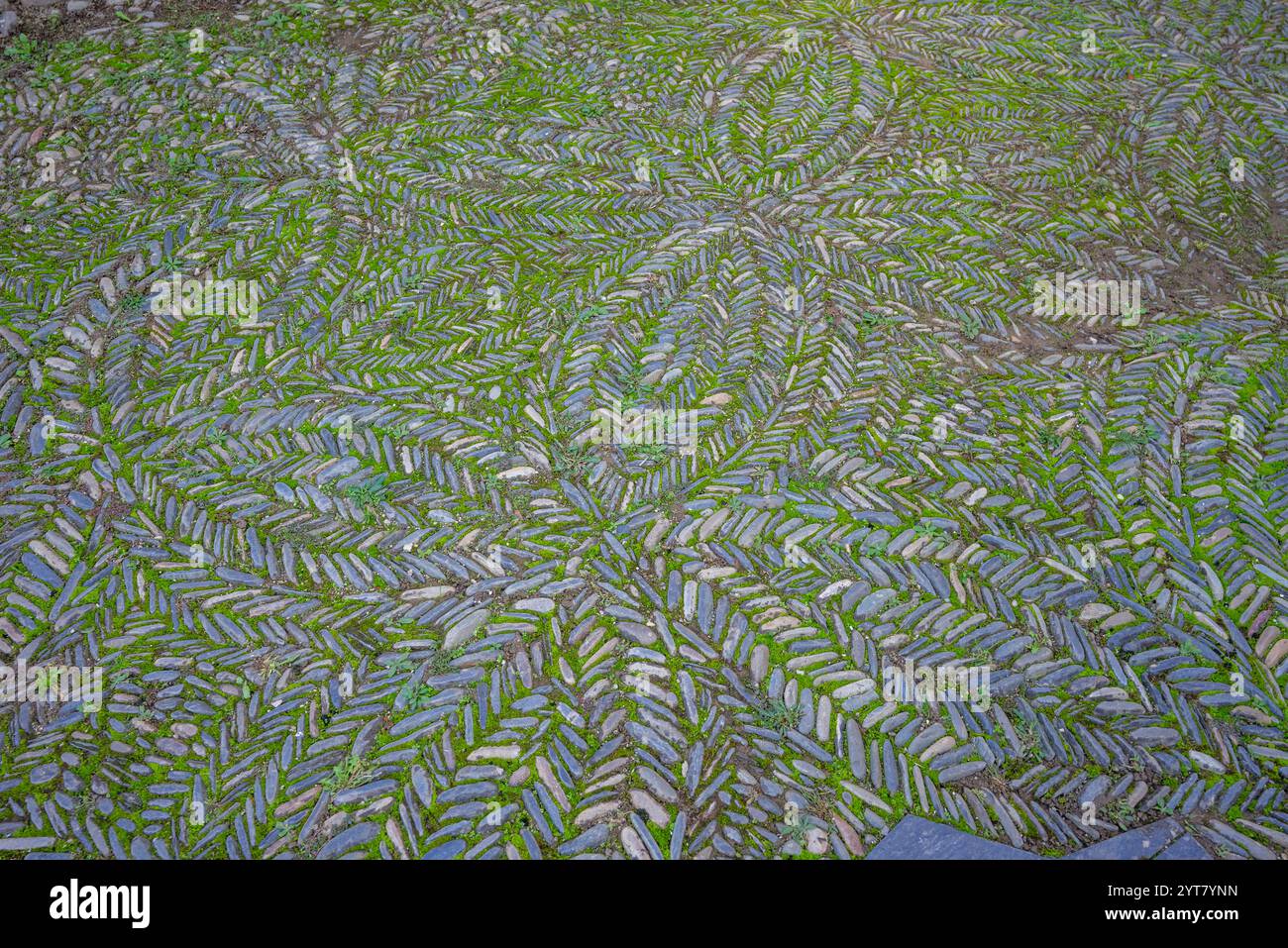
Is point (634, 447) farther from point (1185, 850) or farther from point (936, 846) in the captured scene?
point (1185, 850)

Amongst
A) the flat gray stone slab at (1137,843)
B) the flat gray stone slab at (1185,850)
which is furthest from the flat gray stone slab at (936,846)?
the flat gray stone slab at (1185,850)

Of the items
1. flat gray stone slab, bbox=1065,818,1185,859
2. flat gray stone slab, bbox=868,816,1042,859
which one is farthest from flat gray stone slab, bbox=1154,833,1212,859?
flat gray stone slab, bbox=868,816,1042,859

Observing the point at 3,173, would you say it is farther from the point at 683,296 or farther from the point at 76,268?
the point at 683,296

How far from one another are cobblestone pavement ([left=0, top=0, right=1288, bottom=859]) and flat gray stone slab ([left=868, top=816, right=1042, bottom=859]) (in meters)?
0.04

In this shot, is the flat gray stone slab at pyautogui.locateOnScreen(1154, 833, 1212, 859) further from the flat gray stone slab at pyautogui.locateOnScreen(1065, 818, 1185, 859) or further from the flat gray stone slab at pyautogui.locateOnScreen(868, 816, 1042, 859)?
the flat gray stone slab at pyautogui.locateOnScreen(868, 816, 1042, 859)

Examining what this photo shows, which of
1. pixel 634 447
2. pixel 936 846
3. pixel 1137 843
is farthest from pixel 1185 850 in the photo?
pixel 634 447

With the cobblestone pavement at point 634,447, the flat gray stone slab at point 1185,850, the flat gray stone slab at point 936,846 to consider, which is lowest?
the flat gray stone slab at point 1185,850

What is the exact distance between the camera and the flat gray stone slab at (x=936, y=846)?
218 inches

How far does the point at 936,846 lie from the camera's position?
5574 mm

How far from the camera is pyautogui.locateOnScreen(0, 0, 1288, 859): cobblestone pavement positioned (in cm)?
595

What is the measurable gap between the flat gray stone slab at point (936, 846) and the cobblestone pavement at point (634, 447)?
0.04m

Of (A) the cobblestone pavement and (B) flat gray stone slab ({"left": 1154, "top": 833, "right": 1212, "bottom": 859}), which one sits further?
(A) the cobblestone pavement

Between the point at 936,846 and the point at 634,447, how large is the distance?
3953 mm

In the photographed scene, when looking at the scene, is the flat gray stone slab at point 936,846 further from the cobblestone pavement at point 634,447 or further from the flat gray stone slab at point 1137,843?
the flat gray stone slab at point 1137,843
